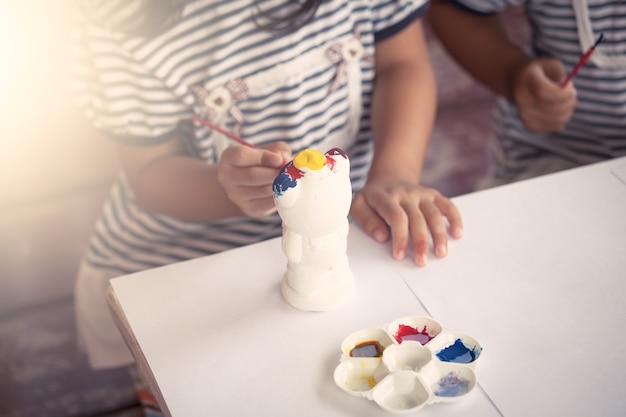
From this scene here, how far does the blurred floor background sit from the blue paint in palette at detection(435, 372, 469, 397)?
0.77 metres

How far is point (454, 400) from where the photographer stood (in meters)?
0.54

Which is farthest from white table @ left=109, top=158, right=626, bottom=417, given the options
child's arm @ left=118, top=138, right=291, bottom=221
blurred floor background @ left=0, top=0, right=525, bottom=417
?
blurred floor background @ left=0, top=0, right=525, bottom=417

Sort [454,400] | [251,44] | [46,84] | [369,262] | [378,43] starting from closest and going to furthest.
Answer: [454,400] < [369,262] < [251,44] < [378,43] < [46,84]

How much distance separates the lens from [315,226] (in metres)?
0.60

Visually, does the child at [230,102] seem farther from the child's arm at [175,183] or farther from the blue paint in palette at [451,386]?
the blue paint in palette at [451,386]

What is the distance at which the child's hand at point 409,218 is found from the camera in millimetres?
702

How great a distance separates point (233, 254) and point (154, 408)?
0.43 metres

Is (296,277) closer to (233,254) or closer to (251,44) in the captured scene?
(233,254)

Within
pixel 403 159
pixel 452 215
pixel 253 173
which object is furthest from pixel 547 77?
pixel 253 173

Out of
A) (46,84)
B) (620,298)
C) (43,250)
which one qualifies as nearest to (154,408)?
(43,250)

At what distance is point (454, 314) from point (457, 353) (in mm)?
47

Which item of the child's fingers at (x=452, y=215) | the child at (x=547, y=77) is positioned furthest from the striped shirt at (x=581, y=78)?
the child's fingers at (x=452, y=215)

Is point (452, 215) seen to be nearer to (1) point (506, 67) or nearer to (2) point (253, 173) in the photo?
(2) point (253, 173)

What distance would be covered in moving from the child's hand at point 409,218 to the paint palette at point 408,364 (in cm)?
10
